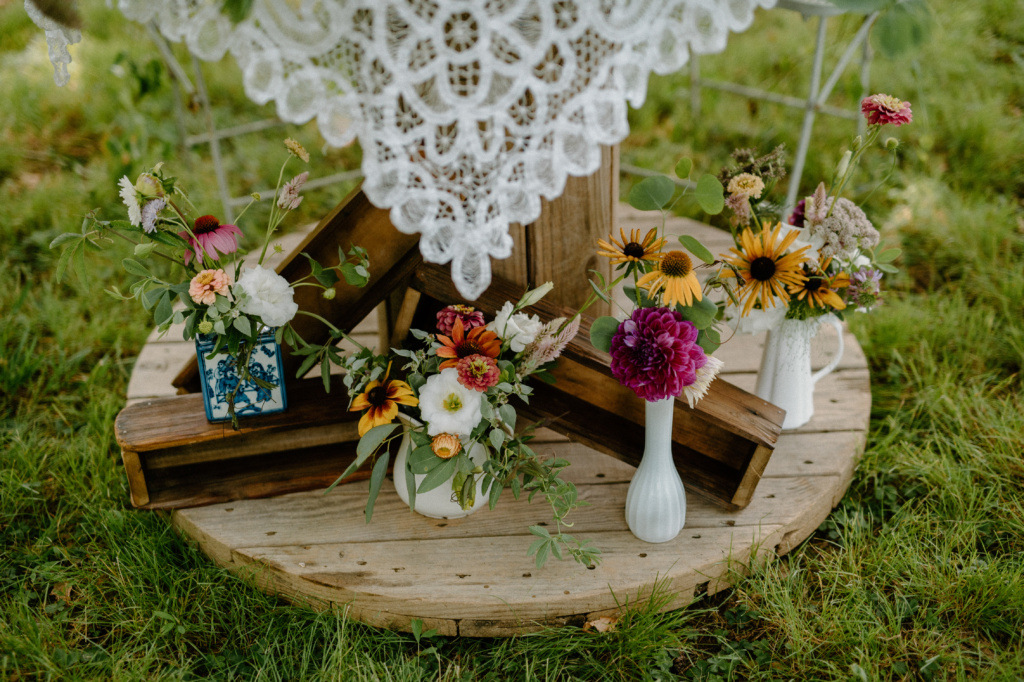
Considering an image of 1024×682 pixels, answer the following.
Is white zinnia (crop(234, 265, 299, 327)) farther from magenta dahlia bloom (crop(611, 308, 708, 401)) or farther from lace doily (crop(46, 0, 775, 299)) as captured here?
magenta dahlia bloom (crop(611, 308, 708, 401))

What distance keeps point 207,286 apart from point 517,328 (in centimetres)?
52

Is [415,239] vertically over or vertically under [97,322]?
over

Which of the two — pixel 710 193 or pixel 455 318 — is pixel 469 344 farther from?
pixel 710 193

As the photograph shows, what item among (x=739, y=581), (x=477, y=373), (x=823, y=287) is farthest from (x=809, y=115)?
(x=477, y=373)

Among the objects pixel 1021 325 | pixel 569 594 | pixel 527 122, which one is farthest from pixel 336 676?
pixel 1021 325

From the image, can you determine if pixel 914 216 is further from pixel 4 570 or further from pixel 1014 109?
pixel 4 570

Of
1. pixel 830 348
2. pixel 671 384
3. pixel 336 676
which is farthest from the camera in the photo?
pixel 830 348

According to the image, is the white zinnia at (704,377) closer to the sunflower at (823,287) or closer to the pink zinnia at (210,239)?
the sunflower at (823,287)

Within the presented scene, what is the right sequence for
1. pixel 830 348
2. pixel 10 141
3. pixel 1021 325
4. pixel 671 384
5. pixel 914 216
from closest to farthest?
pixel 671 384
pixel 830 348
pixel 1021 325
pixel 914 216
pixel 10 141

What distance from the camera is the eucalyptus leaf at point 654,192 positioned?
4.16 feet

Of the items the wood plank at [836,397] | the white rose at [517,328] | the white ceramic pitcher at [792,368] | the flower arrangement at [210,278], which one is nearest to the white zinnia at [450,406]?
the white rose at [517,328]

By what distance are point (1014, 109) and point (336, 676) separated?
11.1ft

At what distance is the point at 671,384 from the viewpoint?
1.24 meters

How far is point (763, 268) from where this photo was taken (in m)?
1.37
